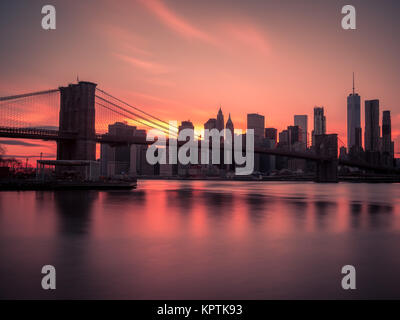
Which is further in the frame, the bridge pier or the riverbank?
the bridge pier

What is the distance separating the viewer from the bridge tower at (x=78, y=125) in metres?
49.6

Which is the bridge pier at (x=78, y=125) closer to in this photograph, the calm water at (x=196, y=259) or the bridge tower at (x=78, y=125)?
the bridge tower at (x=78, y=125)

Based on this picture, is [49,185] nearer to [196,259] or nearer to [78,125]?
[78,125]

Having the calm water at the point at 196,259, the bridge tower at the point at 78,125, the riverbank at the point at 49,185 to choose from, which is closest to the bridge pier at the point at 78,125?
the bridge tower at the point at 78,125

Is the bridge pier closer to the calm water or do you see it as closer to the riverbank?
the riverbank

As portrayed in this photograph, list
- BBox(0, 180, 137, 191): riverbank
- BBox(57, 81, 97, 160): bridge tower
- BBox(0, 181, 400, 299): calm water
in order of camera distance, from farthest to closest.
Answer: BBox(57, 81, 97, 160): bridge tower → BBox(0, 180, 137, 191): riverbank → BBox(0, 181, 400, 299): calm water

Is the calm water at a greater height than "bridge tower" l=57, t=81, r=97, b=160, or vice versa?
"bridge tower" l=57, t=81, r=97, b=160

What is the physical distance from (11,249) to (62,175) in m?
42.6

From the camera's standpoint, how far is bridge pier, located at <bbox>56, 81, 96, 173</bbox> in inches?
1953

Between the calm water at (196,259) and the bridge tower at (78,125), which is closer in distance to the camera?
the calm water at (196,259)

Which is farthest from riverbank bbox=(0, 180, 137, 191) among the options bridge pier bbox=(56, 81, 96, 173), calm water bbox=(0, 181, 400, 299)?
calm water bbox=(0, 181, 400, 299)

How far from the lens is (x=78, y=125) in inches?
1988
